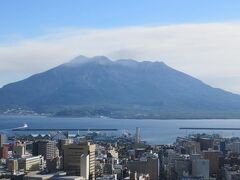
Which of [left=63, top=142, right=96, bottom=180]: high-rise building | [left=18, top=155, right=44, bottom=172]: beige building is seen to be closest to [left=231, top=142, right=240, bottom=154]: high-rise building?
[left=18, top=155, right=44, bottom=172]: beige building

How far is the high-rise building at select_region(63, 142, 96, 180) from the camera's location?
19109mm

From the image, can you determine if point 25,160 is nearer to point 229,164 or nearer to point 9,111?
point 229,164

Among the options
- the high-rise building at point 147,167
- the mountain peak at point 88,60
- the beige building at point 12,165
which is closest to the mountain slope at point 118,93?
the mountain peak at point 88,60

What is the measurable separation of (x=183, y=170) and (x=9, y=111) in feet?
251

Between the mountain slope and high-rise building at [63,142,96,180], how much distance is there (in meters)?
60.9

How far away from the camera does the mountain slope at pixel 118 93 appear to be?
88938 mm

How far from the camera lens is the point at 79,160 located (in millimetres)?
20250

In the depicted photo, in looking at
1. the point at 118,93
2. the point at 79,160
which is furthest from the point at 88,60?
the point at 79,160

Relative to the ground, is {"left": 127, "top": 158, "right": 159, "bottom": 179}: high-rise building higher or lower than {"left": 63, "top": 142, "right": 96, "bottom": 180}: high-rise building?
lower

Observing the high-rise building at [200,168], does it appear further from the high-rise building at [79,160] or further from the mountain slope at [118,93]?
the mountain slope at [118,93]

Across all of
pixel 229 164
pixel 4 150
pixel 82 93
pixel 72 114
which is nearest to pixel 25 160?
pixel 4 150

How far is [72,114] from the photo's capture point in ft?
288

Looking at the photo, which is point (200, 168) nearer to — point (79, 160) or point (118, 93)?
point (79, 160)

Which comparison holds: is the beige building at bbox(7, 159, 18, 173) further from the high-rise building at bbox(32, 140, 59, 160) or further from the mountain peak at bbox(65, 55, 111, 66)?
the mountain peak at bbox(65, 55, 111, 66)
